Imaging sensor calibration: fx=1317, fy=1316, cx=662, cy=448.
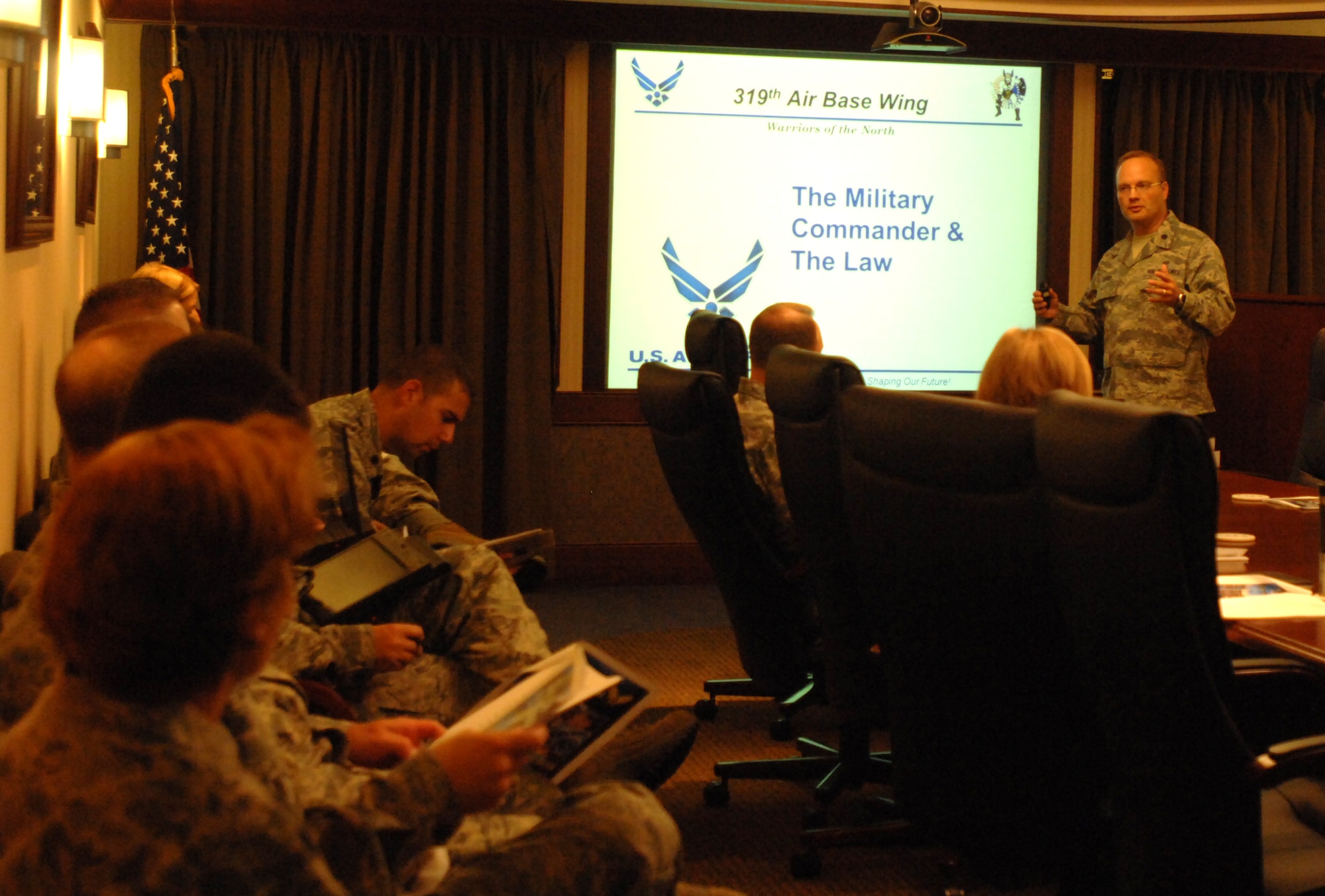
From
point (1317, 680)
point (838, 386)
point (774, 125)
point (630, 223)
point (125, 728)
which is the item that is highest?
point (774, 125)

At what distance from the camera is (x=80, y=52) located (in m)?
3.46

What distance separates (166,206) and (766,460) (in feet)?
9.61

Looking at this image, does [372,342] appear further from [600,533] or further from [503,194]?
[600,533]

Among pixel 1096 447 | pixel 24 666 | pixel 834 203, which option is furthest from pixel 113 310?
pixel 834 203

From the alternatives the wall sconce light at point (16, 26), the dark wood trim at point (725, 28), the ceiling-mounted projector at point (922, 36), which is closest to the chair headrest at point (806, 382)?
the wall sconce light at point (16, 26)

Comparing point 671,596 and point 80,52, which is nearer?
point 80,52

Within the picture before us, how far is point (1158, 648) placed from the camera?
148 centimetres

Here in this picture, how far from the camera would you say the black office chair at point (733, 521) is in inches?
110

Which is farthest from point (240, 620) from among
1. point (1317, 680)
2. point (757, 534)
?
point (757, 534)

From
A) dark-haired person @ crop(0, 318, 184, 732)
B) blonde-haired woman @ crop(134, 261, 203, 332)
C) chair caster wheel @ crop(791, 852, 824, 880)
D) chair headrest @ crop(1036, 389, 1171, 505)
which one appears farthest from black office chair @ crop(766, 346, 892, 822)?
blonde-haired woman @ crop(134, 261, 203, 332)

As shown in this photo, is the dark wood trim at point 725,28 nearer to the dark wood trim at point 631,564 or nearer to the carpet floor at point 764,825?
the dark wood trim at point 631,564

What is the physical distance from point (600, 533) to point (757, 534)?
2.87 m

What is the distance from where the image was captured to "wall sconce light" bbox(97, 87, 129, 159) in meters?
4.39

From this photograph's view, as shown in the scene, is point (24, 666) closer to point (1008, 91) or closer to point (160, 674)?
point (160, 674)
